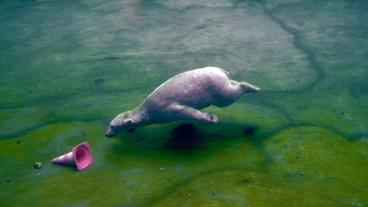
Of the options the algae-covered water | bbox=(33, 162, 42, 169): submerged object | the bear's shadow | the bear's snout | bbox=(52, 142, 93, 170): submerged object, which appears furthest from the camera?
the bear's snout

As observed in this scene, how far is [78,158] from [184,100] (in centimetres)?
181

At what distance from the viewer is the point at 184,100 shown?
5836mm

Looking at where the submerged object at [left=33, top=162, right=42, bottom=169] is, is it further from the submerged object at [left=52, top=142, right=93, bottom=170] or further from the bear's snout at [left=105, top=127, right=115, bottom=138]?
the bear's snout at [left=105, top=127, right=115, bottom=138]

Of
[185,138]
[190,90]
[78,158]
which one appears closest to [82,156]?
[78,158]

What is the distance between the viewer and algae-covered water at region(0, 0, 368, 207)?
16.8ft

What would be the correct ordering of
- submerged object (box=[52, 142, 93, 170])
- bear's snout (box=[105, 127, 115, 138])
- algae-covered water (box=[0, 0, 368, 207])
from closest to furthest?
algae-covered water (box=[0, 0, 368, 207]) → submerged object (box=[52, 142, 93, 170]) → bear's snout (box=[105, 127, 115, 138])

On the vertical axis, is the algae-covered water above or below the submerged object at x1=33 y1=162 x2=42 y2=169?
above

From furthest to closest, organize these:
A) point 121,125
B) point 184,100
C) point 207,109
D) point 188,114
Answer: point 207,109 → point 121,125 → point 184,100 → point 188,114

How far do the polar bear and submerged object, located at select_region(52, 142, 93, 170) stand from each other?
43cm

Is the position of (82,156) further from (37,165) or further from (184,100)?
(184,100)

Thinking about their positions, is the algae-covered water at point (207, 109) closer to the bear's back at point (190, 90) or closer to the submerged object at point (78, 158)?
the submerged object at point (78, 158)

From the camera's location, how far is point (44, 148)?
6199mm

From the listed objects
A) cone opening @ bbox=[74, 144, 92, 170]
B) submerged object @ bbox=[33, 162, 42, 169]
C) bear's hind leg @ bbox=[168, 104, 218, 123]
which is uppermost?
bear's hind leg @ bbox=[168, 104, 218, 123]

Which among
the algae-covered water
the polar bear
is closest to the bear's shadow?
the algae-covered water
